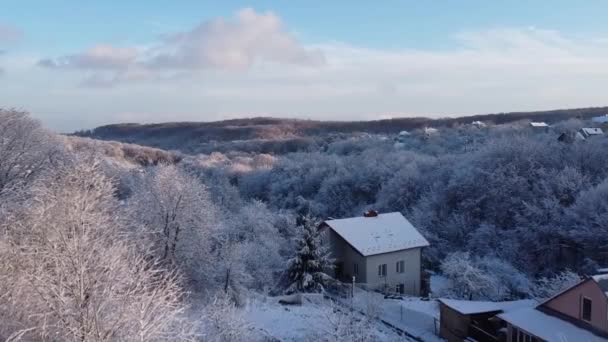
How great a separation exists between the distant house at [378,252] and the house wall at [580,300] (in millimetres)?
11824

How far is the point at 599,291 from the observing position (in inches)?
620

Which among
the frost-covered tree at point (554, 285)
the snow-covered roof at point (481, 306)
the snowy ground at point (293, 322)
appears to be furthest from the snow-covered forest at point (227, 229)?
the snow-covered roof at point (481, 306)

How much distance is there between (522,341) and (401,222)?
14.3 metres

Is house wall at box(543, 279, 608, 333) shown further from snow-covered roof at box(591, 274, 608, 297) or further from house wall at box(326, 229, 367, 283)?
house wall at box(326, 229, 367, 283)

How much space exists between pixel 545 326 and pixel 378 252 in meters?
12.1

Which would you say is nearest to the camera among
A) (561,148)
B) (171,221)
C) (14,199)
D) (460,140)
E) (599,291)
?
(599,291)

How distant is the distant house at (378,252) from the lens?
94.3 feet

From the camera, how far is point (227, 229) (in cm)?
3169

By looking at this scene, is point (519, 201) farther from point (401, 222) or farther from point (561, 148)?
point (401, 222)

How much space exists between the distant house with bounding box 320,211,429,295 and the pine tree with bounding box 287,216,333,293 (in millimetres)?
2550

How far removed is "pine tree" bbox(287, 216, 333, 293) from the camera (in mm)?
26922

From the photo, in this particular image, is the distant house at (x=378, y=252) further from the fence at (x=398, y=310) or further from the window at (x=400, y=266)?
the fence at (x=398, y=310)

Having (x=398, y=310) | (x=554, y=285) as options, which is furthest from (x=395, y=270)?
(x=554, y=285)

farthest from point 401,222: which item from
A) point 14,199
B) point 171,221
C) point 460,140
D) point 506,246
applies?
point 460,140
